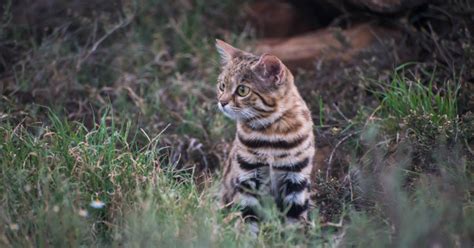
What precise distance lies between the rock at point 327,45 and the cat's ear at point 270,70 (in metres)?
2.19

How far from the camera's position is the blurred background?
4793 mm

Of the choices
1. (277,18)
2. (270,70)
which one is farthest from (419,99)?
(277,18)

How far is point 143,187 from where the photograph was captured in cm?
502

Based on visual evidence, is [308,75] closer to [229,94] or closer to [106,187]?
[229,94]

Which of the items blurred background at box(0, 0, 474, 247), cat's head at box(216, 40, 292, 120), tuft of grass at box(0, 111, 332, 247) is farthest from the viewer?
cat's head at box(216, 40, 292, 120)

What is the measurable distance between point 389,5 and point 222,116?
191cm

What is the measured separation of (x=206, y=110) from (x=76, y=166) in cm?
220

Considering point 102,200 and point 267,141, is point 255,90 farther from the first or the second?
point 102,200

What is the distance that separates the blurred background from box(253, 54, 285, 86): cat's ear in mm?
775

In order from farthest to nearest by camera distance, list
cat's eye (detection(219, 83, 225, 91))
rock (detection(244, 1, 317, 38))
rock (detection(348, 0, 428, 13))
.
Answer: rock (detection(244, 1, 317, 38)) < rock (detection(348, 0, 428, 13)) < cat's eye (detection(219, 83, 225, 91))

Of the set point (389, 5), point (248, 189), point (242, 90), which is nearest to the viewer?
point (248, 189)

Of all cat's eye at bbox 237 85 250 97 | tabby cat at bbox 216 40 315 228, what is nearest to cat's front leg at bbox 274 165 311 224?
tabby cat at bbox 216 40 315 228

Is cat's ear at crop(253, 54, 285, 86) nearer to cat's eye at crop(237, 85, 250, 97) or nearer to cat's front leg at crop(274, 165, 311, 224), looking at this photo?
cat's eye at crop(237, 85, 250, 97)

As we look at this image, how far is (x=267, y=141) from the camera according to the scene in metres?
5.21
